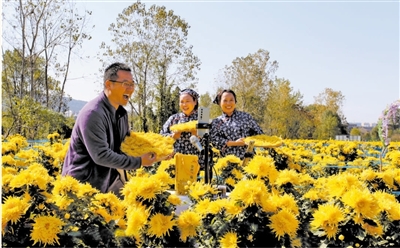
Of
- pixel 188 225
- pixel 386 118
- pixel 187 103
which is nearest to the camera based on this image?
pixel 188 225

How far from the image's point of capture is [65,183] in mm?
1874

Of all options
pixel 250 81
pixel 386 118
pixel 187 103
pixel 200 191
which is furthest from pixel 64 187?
pixel 250 81

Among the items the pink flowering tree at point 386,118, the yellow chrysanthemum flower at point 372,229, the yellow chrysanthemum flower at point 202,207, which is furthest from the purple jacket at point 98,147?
the pink flowering tree at point 386,118

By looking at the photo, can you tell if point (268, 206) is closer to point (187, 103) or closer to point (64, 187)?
point (64, 187)

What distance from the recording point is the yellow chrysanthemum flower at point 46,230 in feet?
5.32

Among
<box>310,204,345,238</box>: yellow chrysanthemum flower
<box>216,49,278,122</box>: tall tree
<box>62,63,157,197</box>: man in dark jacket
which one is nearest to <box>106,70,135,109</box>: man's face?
<box>62,63,157,197</box>: man in dark jacket

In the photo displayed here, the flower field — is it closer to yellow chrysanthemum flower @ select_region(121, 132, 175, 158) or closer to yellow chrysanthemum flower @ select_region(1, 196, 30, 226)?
yellow chrysanthemum flower @ select_region(1, 196, 30, 226)

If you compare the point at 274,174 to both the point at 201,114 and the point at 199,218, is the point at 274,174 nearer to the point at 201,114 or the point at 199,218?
the point at 199,218

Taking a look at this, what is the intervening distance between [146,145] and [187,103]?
1.39 meters

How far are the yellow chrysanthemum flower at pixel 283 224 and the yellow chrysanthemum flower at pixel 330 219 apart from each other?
142 mm

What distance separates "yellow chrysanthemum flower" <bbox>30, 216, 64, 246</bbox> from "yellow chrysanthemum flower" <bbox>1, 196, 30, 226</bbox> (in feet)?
0.21

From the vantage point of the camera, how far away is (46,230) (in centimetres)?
163

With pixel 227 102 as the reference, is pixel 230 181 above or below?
below

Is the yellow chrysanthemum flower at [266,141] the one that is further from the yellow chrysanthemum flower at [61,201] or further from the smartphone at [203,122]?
the yellow chrysanthemum flower at [61,201]
